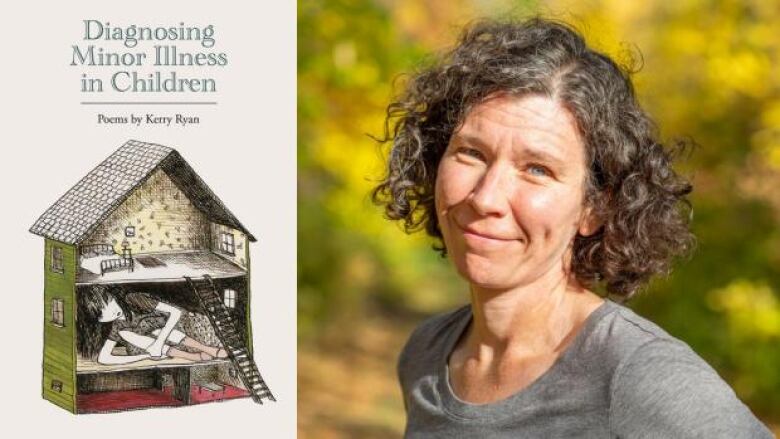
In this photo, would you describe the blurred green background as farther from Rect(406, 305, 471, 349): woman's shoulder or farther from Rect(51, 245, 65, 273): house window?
Rect(51, 245, 65, 273): house window

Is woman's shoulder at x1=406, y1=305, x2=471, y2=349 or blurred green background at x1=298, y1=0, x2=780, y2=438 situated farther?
blurred green background at x1=298, y1=0, x2=780, y2=438

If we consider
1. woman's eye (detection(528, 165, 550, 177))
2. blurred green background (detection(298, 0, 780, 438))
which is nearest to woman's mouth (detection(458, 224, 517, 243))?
woman's eye (detection(528, 165, 550, 177))

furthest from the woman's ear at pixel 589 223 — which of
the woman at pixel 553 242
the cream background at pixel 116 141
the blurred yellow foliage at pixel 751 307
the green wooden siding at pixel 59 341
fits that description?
the blurred yellow foliage at pixel 751 307

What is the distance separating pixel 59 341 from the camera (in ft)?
9.14

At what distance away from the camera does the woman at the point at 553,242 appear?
247cm

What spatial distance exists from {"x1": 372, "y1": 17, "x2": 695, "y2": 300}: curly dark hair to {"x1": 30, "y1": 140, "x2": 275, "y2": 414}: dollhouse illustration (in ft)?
1.74

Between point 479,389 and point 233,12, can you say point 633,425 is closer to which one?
point 479,389

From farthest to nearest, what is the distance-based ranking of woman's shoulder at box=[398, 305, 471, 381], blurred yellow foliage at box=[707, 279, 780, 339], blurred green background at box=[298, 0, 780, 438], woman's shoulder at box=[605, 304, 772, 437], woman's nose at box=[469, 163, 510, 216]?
blurred yellow foliage at box=[707, 279, 780, 339] < blurred green background at box=[298, 0, 780, 438] < woman's shoulder at box=[398, 305, 471, 381] < woman's nose at box=[469, 163, 510, 216] < woman's shoulder at box=[605, 304, 772, 437]

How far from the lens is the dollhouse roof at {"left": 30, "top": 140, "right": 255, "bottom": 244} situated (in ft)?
8.93

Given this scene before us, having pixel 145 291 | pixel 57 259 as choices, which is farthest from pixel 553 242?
pixel 57 259

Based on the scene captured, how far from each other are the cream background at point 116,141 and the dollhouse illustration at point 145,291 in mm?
32

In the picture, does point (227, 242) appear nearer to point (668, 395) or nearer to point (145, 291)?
point (145, 291)

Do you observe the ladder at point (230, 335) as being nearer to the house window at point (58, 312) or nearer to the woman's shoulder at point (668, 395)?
the house window at point (58, 312)

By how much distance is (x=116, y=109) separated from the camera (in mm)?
2738
